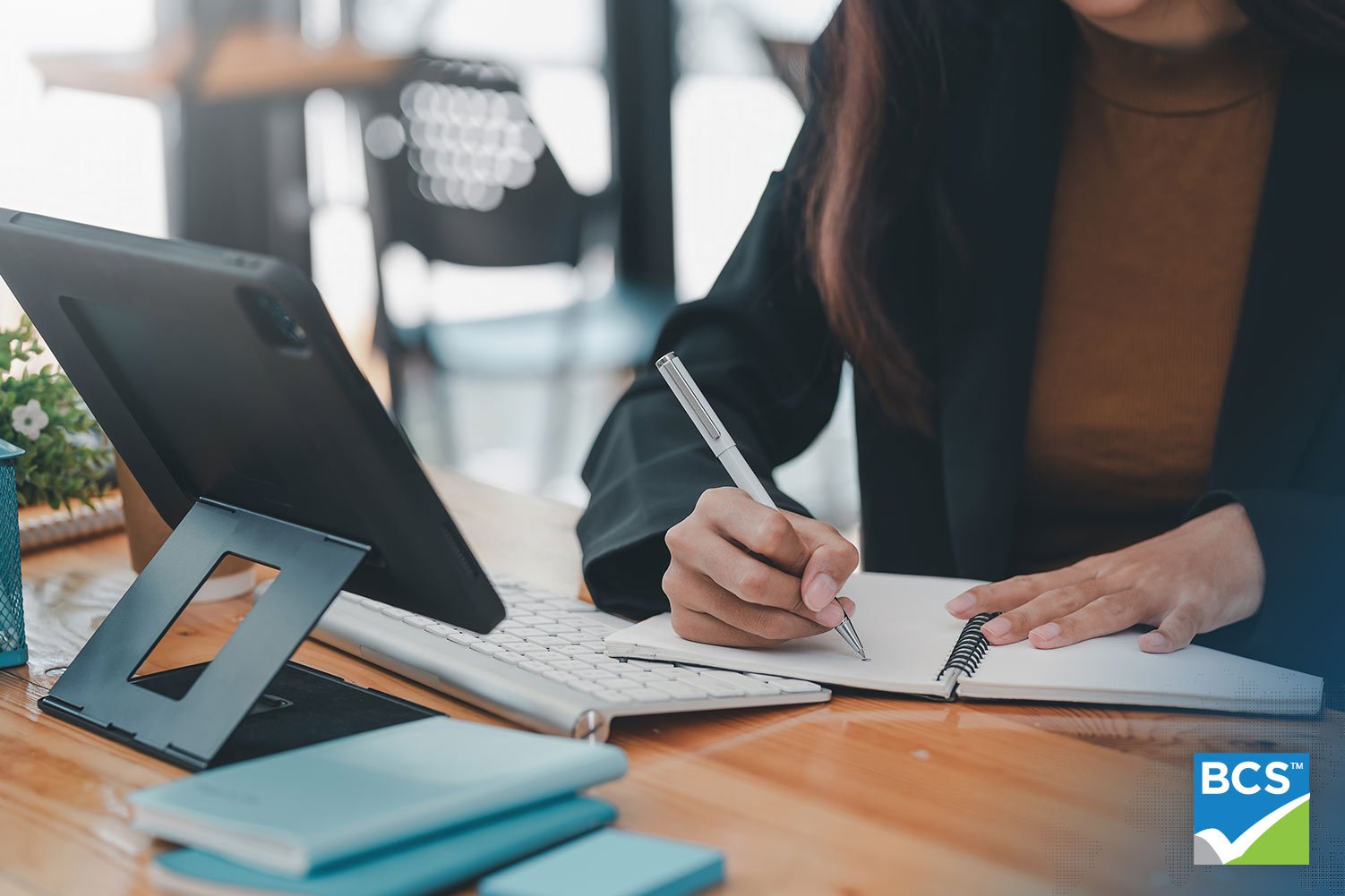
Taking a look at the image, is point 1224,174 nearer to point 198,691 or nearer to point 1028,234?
point 1028,234

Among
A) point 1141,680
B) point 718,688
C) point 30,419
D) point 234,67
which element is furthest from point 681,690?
point 234,67

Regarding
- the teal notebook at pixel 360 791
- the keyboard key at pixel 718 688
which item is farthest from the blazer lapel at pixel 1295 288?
the teal notebook at pixel 360 791

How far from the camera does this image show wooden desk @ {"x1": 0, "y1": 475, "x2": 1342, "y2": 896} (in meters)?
0.52

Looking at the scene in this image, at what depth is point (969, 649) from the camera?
748 millimetres

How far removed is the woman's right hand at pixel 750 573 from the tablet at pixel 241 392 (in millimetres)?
175

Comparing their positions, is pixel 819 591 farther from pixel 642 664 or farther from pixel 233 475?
pixel 233 475

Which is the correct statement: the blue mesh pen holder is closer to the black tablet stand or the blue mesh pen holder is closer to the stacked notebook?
the black tablet stand

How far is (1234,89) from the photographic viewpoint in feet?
3.77

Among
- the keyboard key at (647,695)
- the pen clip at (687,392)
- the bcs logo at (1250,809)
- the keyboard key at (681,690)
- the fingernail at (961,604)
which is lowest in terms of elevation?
the bcs logo at (1250,809)

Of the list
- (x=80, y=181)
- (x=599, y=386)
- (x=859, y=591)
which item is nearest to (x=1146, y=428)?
(x=859, y=591)

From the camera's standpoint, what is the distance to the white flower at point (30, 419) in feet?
3.25

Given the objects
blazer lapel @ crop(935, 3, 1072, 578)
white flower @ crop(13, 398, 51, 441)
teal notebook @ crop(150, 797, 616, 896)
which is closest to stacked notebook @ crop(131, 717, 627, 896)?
teal notebook @ crop(150, 797, 616, 896)

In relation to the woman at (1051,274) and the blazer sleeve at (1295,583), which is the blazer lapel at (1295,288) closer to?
the woman at (1051,274)

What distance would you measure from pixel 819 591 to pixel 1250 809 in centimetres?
24
